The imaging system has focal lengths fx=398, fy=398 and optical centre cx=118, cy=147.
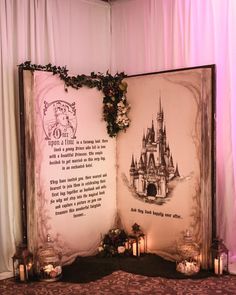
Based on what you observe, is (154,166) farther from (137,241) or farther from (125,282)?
(125,282)

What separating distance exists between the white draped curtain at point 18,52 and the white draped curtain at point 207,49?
63cm

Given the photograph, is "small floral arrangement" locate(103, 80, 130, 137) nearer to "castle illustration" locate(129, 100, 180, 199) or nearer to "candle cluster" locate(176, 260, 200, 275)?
"castle illustration" locate(129, 100, 180, 199)

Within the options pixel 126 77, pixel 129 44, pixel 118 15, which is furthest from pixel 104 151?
pixel 118 15

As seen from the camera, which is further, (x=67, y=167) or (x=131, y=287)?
(x=67, y=167)

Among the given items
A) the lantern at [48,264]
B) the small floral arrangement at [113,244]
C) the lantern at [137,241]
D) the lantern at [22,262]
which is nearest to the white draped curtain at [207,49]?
the lantern at [137,241]

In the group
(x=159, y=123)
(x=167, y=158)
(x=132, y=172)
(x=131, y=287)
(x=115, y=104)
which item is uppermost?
(x=115, y=104)

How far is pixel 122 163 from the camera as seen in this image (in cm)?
399

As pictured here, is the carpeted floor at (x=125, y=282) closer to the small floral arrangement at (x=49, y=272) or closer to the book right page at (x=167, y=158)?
the small floral arrangement at (x=49, y=272)

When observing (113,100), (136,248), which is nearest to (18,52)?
(113,100)

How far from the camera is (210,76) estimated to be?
329 centimetres

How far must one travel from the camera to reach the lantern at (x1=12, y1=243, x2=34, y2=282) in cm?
320

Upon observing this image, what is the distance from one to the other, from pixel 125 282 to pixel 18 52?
213 cm

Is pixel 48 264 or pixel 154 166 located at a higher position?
pixel 154 166

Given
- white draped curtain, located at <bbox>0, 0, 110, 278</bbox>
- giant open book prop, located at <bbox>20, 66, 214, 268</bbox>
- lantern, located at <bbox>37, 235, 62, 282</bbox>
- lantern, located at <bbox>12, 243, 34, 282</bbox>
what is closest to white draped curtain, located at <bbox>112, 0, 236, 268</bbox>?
giant open book prop, located at <bbox>20, 66, 214, 268</bbox>
